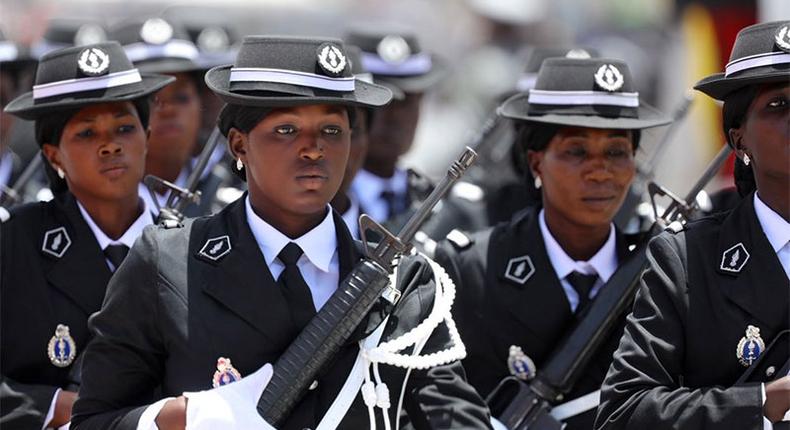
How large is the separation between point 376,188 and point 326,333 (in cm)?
500

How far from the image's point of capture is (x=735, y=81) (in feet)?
17.0

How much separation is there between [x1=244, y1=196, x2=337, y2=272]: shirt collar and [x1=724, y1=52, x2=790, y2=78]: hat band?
143 centimetres

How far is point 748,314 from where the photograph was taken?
16.5 ft

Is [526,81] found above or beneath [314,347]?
beneath

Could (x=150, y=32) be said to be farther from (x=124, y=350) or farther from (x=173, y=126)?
(x=124, y=350)

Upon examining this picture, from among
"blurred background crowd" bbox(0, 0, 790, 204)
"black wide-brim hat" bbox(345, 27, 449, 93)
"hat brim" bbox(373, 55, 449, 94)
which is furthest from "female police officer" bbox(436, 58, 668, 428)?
"blurred background crowd" bbox(0, 0, 790, 204)

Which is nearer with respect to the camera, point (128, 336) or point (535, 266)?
point (128, 336)

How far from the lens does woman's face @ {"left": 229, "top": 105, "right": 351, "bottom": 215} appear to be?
5383 millimetres

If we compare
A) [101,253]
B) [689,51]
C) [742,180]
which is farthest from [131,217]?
[689,51]

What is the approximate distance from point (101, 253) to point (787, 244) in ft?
9.28

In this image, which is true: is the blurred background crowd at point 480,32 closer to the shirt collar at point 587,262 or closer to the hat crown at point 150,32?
the hat crown at point 150,32

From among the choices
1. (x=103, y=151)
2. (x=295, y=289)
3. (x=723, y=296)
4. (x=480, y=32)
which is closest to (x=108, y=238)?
(x=103, y=151)

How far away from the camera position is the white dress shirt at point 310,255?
5402 millimetres

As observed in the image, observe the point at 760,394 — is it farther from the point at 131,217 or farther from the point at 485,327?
the point at 131,217
